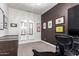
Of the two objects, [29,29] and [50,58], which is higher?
[29,29]

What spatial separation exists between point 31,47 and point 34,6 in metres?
0.83

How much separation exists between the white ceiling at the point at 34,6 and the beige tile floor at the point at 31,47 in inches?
26.1

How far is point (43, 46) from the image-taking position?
216 centimetres

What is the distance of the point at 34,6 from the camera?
2.09m

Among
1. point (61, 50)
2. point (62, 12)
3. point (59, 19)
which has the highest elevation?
point (62, 12)

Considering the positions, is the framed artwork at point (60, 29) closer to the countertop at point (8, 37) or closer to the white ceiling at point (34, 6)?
the white ceiling at point (34, 6)

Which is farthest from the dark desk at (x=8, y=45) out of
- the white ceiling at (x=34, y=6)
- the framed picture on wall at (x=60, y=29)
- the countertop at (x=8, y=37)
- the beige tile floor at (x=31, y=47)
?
the framed picture on wall at (x=60, y=29)

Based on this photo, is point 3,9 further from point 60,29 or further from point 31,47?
point 60,29

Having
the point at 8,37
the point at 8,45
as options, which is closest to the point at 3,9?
the point at 8,37

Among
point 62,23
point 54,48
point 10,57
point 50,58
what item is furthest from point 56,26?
point 10,57

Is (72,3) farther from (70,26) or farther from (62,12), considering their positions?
(70,26)

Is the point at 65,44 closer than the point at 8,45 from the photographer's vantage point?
No

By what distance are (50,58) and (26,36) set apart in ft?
2.13

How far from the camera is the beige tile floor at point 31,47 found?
204cm
